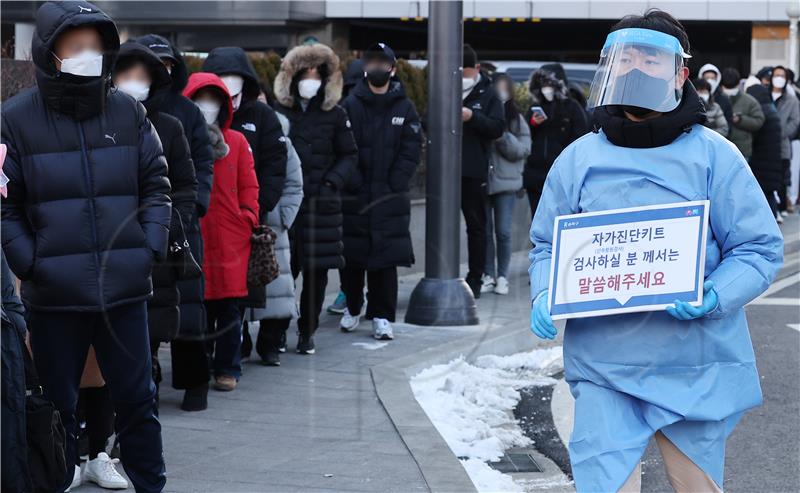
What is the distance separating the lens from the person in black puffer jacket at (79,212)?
493 centimetres

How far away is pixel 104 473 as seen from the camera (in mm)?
5668

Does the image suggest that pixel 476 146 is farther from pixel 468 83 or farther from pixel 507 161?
pixel 507 161

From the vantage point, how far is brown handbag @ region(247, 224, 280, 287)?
7.66 metres

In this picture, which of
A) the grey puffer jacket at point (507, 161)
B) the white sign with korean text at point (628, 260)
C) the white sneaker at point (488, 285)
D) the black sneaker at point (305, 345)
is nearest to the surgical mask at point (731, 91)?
the grey puffer jacket at point (507, 161)

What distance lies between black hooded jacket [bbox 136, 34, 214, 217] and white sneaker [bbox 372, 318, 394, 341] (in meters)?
2.70

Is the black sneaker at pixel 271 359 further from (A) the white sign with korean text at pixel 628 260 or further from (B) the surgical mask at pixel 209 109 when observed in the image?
(A) the white sign with korean text at pixel 628 260

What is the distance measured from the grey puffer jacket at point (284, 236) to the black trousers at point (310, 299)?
0.44 metres

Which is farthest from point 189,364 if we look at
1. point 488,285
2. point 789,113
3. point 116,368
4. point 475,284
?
point 789,113

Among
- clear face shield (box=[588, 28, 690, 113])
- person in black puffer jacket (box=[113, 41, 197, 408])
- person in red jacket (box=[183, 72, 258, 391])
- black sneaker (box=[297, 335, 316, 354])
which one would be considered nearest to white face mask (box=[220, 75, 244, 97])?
person in red jacket (box=[183, 72, 258, 391])

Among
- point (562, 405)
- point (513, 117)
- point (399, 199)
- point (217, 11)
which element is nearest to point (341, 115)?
point (399, 199)

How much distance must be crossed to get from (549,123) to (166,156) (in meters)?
6.45

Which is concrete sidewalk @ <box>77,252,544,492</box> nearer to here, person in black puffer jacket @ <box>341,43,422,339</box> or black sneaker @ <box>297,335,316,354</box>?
black sneaker @ <box>297,335,316,354</box>

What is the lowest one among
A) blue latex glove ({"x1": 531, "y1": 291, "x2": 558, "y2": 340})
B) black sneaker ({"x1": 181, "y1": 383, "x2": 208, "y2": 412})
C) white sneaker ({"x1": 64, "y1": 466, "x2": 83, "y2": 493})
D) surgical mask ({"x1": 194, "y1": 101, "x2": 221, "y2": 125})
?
black sneaker ({"x1": 181, "y1": 383, "x2": 208, "y2": 412})

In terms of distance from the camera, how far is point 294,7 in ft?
103
